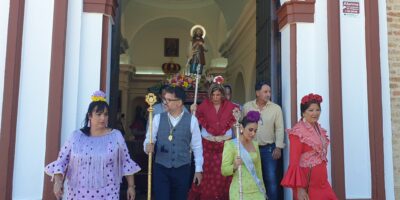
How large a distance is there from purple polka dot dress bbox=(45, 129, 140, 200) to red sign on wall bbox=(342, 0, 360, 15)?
137 inches

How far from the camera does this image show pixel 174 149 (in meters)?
4.74

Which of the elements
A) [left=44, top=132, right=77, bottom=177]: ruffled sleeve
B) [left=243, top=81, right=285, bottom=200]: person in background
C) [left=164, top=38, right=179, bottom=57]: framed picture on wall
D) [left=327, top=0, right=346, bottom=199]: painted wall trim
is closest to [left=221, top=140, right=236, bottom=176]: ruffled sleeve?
[left=44, top=132, right=77, bottom=177]: ruffled sleeve

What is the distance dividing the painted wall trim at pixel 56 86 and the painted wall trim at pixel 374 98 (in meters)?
3.67

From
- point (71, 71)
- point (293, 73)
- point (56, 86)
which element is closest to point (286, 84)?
point (293, 73)

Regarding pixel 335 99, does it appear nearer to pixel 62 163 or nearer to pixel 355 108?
pixel 355 108

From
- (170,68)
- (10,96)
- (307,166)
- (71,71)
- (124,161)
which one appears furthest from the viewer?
(170,68)

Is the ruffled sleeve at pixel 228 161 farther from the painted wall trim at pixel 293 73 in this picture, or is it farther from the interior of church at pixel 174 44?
the interior of church at pixel 174 44

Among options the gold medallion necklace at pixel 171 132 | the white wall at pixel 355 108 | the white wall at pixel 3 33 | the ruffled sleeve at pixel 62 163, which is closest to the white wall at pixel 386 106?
the white wall at pixel 355 108

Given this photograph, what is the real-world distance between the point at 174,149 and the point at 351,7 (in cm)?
304

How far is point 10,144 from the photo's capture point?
211 inches

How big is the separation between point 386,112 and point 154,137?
9.90 feet

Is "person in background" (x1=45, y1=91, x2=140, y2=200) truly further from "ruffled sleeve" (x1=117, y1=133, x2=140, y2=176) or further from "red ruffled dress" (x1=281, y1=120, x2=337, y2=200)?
"red ruffled dress" (x1=281, y1=120, x2=337, y2=200)

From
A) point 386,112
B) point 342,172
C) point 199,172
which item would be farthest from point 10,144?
point 386,112

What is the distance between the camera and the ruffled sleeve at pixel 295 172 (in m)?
4.24
